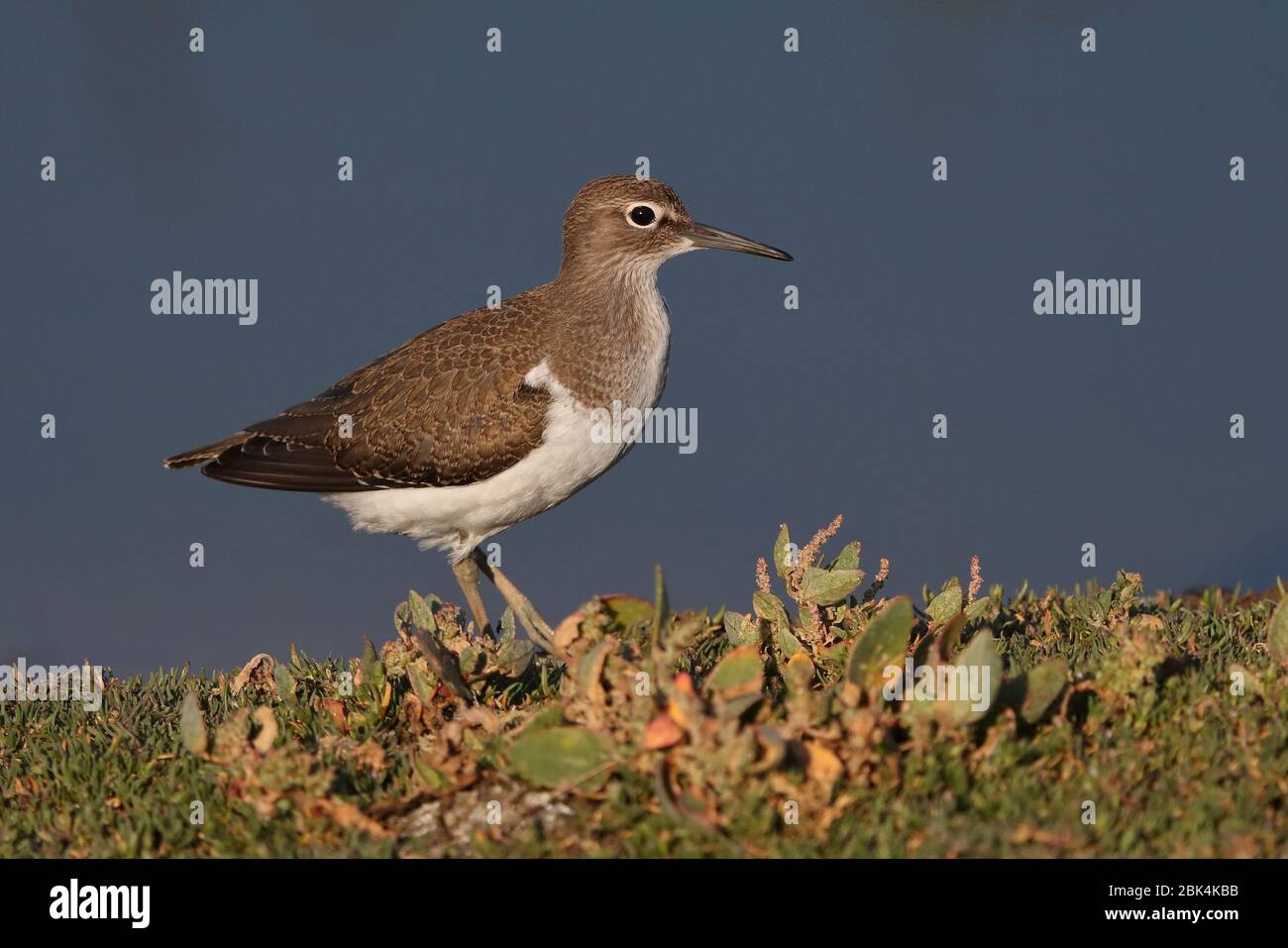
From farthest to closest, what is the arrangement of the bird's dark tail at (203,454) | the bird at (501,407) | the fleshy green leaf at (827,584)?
the bird's dark tail at (203,454) < the bird at (501,407) < the fleshy green leaf at (827,584)

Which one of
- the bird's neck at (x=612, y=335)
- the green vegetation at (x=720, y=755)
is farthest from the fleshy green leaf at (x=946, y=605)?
the bird's neck at (x=612, y=335)

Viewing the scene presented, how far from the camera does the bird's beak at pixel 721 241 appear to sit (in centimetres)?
957

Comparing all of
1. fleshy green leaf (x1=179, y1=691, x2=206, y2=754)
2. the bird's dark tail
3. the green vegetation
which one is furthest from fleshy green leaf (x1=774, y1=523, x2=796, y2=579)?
the bird's dark tail

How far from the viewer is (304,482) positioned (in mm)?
9398

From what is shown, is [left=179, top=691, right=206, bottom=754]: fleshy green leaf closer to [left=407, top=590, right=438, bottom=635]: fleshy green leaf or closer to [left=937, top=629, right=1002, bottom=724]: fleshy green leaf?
[left=407, top=590, right=438, bottom=635]: fleshy green leaf

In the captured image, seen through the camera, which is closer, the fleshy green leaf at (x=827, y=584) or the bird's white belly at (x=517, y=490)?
the fleshy green leaf at (x=827, y=584)

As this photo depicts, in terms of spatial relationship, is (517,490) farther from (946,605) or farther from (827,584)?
(946,605)

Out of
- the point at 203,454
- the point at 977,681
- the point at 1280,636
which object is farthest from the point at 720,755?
the point at 203,454

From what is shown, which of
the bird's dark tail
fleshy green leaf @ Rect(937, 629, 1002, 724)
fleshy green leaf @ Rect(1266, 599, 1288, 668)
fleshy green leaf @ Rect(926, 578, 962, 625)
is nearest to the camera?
fleshy green leaf @ Rect(937, 629, 1002, 724)

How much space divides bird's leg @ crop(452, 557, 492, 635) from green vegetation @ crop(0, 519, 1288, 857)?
1.80 meters

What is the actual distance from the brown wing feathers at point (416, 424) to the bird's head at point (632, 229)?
2.27ft

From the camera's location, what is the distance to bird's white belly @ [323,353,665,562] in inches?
339

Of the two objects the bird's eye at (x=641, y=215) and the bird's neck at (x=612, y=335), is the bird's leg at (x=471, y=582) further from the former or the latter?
the bird's eye at (x=641, y=215)
